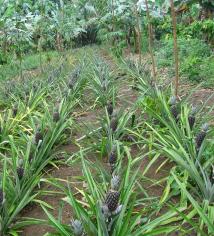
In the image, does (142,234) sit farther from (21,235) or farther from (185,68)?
(185,68)

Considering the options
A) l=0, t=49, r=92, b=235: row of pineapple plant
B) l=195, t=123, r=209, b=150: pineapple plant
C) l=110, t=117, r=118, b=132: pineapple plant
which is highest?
l=195, t=123, r=209, b=150: pineapple plant

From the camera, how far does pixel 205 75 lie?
6562mm

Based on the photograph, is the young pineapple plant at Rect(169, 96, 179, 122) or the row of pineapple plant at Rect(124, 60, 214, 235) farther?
the young pineapple plant at Rect(169, 96, 179, 122)

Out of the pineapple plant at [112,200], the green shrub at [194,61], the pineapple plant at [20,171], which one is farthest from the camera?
the green shrub at [194,61]

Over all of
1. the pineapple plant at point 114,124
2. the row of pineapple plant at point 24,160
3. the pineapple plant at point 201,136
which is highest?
the pineapple plant at point 201,136

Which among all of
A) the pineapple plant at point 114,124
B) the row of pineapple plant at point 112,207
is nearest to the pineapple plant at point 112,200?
the row of pineapple plant at point 112,207

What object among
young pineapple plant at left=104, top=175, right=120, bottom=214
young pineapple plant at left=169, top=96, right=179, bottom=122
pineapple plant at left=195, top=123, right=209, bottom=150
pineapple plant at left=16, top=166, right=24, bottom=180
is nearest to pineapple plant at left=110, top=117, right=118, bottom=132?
young pineapple plant at left=169, top=96, right=179, bottom=122

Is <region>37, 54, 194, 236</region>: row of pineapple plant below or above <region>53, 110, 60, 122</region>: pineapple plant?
below

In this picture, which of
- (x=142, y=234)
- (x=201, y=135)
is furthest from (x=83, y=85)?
(x=142, y=234)

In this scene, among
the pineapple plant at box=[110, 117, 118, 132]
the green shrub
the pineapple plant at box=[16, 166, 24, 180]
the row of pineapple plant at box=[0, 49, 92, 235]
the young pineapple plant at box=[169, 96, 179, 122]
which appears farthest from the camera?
the green shrub

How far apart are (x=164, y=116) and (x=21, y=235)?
6.32 ft

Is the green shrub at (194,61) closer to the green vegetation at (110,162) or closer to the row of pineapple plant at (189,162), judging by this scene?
the green vegetation at (110,162)

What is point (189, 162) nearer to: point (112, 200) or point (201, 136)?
point (201, 136)

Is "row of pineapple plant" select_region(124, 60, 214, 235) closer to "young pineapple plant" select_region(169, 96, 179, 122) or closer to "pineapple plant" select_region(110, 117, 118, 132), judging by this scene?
"young pineapple plant" select_region(169, 96, 179, 122)
